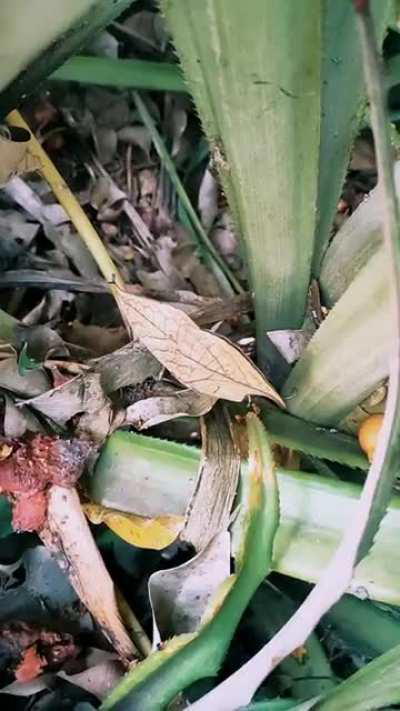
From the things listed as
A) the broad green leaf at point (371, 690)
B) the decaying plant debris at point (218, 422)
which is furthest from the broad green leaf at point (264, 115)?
the broad green leaf at point (371, 690)

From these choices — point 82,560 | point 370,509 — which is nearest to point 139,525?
point 82,560

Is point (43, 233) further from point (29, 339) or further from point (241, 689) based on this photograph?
point (241, 689)

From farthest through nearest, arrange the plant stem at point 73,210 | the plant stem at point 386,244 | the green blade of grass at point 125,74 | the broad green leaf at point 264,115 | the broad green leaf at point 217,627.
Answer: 1. the green blade of grass at point 125,74
2. the plant stem at point 73,210
3. the broad green leaf at point 217,627
4. the broad green leaf at point 264,115
5. the plant stem at point 386,244

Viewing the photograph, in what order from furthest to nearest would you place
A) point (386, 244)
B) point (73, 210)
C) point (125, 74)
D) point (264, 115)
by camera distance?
point (125, 74), point (73, 210), point (264, 115), point (386, 244)

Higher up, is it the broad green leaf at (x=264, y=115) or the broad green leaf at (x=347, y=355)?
the broad green leaf at (x=264, y=115)

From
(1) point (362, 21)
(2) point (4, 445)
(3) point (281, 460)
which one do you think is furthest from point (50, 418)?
(1) point (362, 21)

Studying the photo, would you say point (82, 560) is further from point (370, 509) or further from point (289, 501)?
point (370, 509)

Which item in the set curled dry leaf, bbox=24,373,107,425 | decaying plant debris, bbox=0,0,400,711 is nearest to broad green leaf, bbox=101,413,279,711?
decaying plant debris, bbox=0,0,400,711

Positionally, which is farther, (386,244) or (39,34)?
(39,34)

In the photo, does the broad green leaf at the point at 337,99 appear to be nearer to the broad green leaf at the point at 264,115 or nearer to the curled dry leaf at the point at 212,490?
the broad green leaf at the point at 264,115
